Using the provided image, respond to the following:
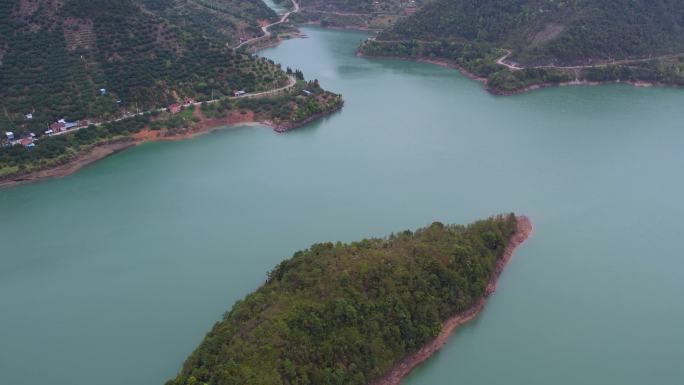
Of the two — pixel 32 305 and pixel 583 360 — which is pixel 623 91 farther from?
pixel 32 305

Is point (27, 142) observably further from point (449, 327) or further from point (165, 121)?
point (449, 327)

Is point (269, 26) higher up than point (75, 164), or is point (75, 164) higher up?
point (269, 26)

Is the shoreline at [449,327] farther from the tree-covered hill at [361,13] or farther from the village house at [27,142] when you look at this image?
the tree-covered hill at [361,13]

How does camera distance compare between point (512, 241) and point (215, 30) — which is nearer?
point (512, 241)

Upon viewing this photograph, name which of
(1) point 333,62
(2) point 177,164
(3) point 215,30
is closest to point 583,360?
(2) point 177,164

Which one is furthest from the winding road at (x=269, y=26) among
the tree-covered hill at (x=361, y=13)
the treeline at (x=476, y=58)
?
the treeline at (x=476, y=58)

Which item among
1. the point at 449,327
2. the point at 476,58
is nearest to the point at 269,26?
the point at 476,58
